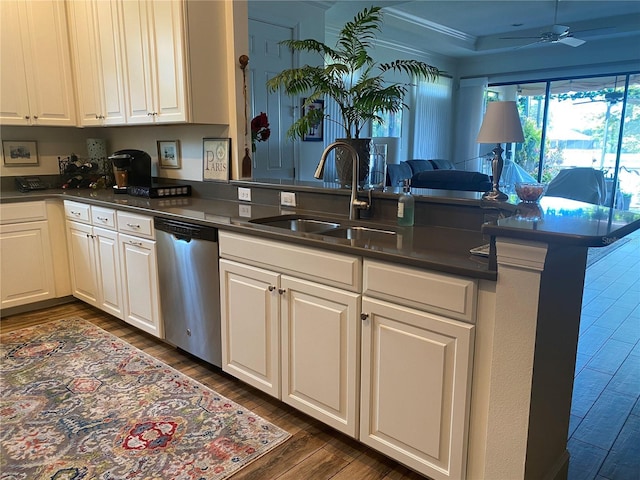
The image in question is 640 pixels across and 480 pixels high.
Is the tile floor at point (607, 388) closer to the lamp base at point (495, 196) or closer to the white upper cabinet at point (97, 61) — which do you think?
the lamp base at point (495, 196)

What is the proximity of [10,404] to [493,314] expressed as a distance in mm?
2338

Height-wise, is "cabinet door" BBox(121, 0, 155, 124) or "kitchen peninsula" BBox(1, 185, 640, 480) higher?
"cabinet door" BBox(121, 0, 155, 124)

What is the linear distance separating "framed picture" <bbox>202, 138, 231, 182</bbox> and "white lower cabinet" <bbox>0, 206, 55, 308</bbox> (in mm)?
1350

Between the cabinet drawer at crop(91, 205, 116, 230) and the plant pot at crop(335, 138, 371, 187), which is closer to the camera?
the plant pot at crop(335, 138, 371, 187)

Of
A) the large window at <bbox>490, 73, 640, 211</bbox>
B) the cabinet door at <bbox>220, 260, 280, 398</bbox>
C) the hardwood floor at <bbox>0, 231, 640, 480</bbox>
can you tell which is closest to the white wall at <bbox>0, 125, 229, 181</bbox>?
the hardwood floor at <bbox>0, 231, 640, 480</bbox>

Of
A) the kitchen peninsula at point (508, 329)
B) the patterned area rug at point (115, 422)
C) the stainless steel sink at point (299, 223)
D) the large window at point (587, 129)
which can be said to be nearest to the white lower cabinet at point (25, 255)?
the patterned area rug at point (115, 422)

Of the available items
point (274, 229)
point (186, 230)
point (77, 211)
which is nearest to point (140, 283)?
point (186, 230)

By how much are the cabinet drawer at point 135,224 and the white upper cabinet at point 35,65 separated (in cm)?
137

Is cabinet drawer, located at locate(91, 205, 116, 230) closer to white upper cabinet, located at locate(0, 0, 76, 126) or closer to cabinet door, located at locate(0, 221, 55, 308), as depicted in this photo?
cabinet door, located at locate(0, 221, 55, 308)

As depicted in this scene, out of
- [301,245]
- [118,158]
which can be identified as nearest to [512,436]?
[301,245]

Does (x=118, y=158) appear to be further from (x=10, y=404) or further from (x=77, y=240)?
(x=10, y=404)

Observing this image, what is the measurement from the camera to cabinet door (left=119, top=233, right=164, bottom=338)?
2914 millimetres

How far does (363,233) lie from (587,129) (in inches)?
282

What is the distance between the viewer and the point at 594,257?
5.43m
